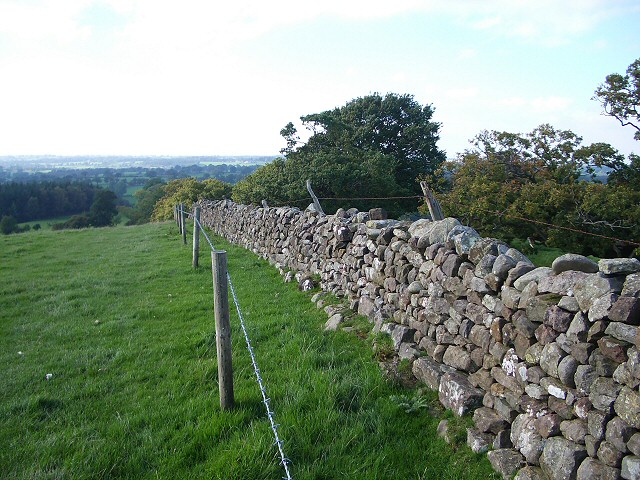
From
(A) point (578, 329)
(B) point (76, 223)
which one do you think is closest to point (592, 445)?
(A) point (578, 329)

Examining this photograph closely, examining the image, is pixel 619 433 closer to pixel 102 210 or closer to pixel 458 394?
pixel 458 394

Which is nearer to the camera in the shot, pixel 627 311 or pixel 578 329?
pixel 627 311

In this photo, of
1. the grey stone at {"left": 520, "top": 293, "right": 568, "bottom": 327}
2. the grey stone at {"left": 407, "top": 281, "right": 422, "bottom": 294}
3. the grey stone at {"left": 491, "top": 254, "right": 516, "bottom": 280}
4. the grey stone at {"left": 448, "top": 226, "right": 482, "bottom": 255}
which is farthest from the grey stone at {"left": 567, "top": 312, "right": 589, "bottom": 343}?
the grey stone at {"left": 407, "top": 281, "right": 422, "bottom": 294}

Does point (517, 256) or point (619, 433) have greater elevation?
point (517, 256)

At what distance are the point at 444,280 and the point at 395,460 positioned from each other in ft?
6.91

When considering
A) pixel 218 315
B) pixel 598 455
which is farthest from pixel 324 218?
pixel 598 455

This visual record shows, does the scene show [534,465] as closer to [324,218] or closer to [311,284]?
[311,284]

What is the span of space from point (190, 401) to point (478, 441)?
280 cm

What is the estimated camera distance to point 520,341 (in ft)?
12.8

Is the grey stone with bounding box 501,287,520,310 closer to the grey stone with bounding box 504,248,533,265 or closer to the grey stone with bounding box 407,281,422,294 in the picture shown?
the grey stone with bounding box 504,248,533,265

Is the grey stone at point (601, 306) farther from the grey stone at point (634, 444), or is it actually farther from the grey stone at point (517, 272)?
the grey stone at point (517, 272)

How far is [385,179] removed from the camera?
21.4 m

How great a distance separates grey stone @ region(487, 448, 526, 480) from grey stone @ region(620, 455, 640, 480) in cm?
82

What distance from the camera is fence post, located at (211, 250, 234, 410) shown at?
4.33m
